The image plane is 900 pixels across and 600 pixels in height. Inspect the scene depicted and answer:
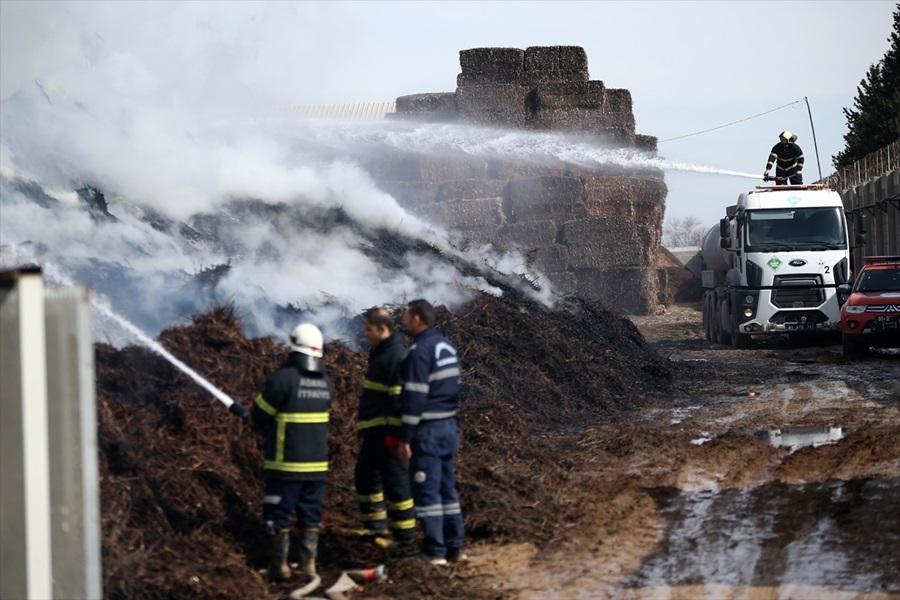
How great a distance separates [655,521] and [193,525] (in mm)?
3265

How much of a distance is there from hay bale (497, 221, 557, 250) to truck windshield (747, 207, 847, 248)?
691 cm


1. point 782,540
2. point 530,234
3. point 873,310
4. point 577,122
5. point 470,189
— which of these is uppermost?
point 577,122

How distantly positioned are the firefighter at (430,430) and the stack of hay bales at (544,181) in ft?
65.8

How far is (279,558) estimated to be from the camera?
6277mm

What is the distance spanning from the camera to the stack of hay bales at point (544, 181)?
2695 centimetres

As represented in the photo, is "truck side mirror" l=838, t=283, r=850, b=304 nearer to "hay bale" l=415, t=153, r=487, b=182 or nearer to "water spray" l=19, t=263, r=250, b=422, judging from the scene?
"hay bale" l=415, t=153, r=487, b=182

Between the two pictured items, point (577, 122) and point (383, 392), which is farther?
point (577, 122)

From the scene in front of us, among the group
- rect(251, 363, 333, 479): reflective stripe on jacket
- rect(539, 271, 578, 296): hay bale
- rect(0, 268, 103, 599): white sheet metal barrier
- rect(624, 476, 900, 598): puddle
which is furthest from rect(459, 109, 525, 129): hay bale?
rect(0, 268, 103, 599): white sheet metal barrier

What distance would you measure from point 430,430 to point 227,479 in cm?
151

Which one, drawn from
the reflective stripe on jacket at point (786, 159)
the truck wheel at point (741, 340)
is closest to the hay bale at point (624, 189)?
the reflective stripe on jacket at point (786, 159)

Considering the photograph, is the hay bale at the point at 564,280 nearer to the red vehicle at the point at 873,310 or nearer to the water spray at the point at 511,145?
the water spray at the point at 511,145

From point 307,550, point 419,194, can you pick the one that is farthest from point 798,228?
point 307,550

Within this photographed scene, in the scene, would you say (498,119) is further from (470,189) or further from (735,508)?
(735,508)

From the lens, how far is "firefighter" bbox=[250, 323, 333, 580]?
6.16 m
